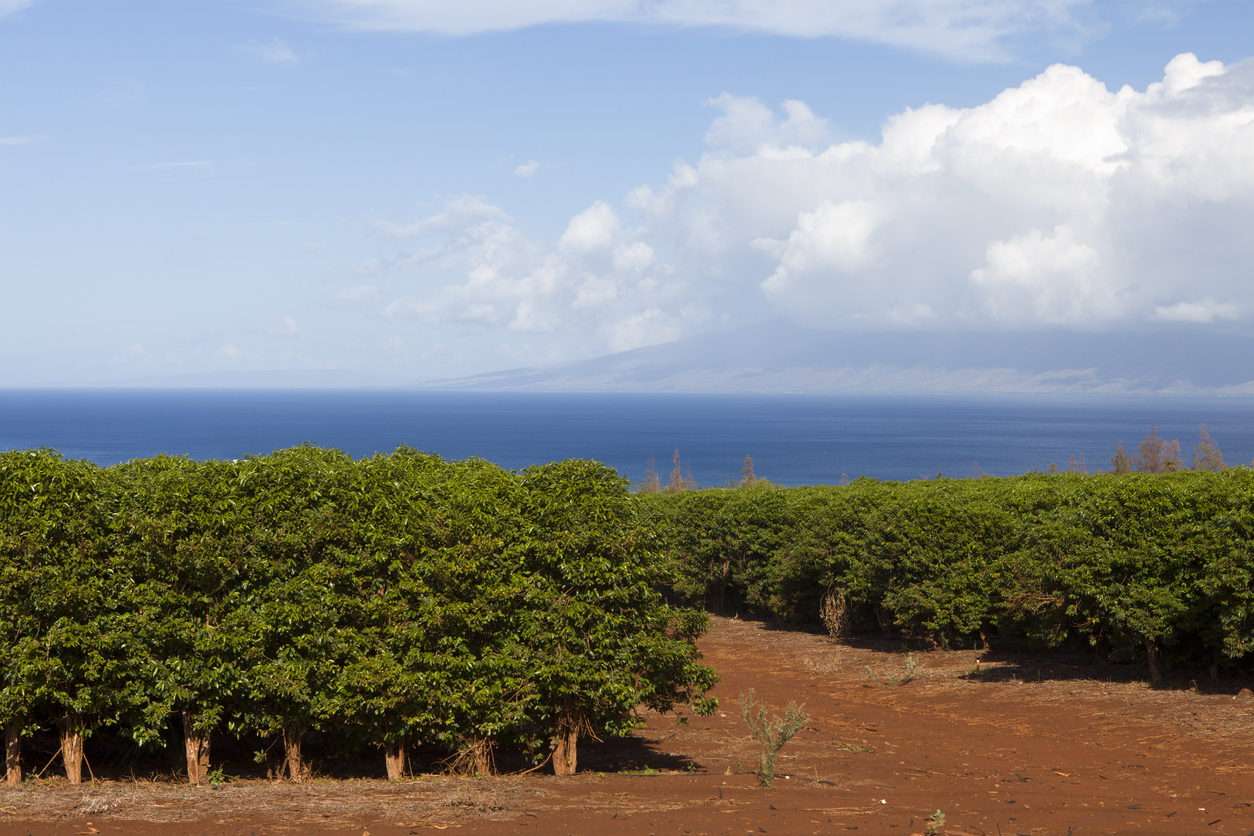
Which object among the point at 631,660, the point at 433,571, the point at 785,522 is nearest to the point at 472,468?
the point at 433,571

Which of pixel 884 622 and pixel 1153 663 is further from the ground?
pixel 1153 663

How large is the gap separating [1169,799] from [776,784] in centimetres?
385

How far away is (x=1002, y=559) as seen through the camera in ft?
56.4

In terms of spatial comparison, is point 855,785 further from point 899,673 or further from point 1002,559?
point 1002,559

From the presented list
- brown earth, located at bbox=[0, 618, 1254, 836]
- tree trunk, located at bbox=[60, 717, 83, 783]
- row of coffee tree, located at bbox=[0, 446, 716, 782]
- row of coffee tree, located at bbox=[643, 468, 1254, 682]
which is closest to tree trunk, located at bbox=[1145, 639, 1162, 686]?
row of coffee tree, located at bbox=[643, 468, 1254, 682]

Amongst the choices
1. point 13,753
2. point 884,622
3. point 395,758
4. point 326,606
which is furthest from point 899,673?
point 13,753

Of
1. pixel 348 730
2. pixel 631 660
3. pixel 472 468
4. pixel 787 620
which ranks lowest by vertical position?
pixel 787 620

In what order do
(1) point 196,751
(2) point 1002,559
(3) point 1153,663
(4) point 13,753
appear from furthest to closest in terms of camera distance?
1. (2) point 1002,559
2. (3) point 1153,663
3. (1) point 196,751
4. (4) point 13,753

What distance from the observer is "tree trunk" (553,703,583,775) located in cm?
986

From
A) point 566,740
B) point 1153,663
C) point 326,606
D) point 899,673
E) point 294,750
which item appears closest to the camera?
point 326,606

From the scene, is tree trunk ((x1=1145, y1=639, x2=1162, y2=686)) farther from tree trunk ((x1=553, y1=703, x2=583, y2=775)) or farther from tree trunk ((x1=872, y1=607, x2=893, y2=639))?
tree trunk ((x1=553, y1=703, x2=583, y2=775))

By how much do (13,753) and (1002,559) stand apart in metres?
15.4

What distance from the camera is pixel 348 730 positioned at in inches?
369

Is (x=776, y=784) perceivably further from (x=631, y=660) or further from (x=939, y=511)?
(x=939, y=511)
